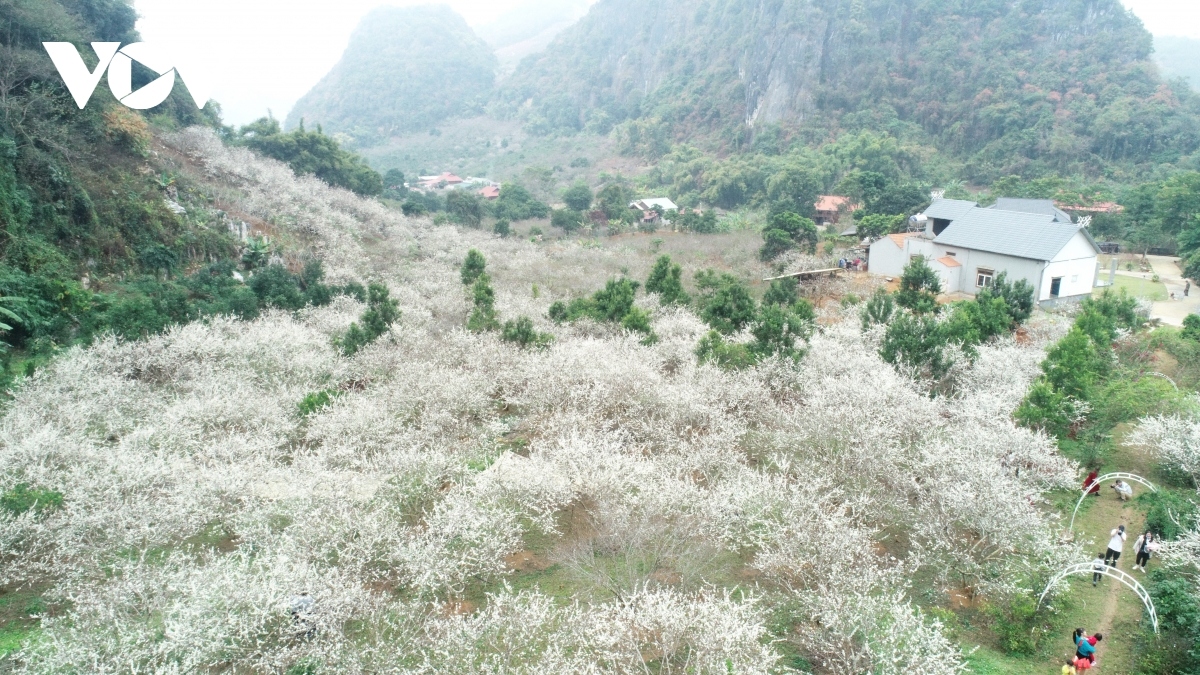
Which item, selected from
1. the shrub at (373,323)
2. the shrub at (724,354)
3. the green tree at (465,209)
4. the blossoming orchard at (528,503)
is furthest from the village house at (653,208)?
the shrub at (724,354)

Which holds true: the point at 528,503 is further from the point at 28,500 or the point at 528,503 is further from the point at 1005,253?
the point at 1005,253

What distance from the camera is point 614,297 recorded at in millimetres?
21531

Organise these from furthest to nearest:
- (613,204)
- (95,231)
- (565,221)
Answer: (613,204), (565,221), (95,231)

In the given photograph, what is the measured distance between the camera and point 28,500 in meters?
10.9

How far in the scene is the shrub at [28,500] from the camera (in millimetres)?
10609

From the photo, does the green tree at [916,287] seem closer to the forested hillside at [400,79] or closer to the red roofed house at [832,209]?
the red roofed house at [832,209]

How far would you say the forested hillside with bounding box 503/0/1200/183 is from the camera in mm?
55219

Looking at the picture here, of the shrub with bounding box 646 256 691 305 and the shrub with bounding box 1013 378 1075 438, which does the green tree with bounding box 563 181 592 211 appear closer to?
the shrub with bounding box 646 256 691 305

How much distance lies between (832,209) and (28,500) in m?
48.8

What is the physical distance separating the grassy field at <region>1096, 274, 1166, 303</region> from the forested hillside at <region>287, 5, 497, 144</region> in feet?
332

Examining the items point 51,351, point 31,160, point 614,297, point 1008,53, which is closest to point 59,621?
point 51,351

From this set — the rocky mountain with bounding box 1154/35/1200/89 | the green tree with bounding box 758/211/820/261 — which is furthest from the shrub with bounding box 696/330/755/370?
the rocky mountain with bounding box 1154/35/1200/89

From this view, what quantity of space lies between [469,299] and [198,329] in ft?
29.2

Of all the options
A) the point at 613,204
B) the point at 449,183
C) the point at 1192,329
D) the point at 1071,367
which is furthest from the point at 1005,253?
the point at 449,183
